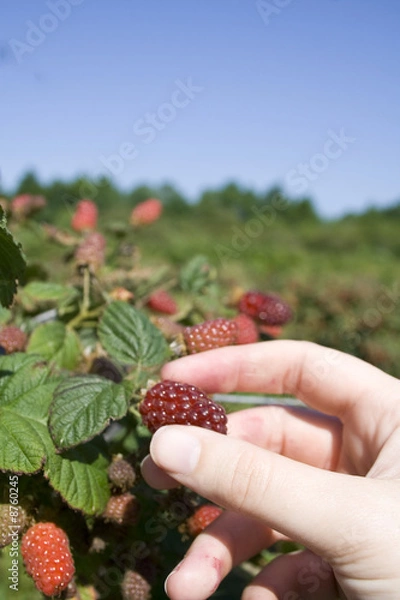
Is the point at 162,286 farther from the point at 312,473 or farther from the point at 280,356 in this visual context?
the point at 312,473

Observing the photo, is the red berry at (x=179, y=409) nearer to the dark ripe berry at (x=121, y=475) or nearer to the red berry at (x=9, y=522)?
the dark ripe berry at (x=121, y=475)

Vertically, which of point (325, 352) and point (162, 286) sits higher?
point (162, 286)

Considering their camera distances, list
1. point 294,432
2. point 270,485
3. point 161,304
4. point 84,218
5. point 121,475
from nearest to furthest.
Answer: point 270,485 → point 121,475 → point 294,432 → point 161,304 → point 84,218

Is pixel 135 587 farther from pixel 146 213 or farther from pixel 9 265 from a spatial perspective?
pixel 146 213

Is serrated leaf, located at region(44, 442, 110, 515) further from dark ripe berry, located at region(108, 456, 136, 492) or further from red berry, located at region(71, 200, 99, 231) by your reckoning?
red berry, located at region(71, 200, 99, 231)

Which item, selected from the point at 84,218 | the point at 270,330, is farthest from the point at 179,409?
the point at 84,218

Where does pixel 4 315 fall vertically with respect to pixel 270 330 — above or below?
above

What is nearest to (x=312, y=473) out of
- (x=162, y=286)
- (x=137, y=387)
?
(x=137, y=387)

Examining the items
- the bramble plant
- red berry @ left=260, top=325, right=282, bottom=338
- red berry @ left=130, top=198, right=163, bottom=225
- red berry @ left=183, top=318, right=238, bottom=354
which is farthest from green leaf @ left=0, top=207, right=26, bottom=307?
red berry @ left=130, top=198, right=163, bottom=225
